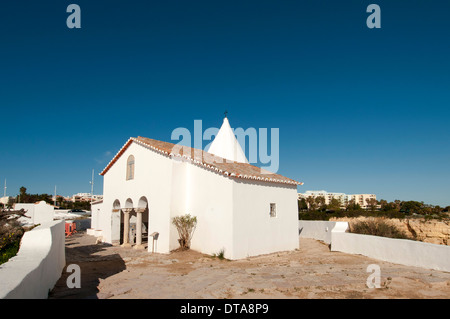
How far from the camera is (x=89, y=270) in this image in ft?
32.9

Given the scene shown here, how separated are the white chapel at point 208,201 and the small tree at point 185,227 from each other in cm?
20

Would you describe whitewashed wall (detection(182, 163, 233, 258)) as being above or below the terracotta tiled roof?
below

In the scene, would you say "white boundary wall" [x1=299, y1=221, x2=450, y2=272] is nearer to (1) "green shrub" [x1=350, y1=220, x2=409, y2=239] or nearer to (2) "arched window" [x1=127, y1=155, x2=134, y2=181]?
(1) "green shrub" [x1=350, y1=220, x2=409, y2=239]

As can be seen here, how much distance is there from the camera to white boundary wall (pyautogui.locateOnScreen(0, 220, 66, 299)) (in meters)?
3.87

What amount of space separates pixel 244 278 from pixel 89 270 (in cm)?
546

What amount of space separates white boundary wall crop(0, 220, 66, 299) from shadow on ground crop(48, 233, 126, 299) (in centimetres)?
35

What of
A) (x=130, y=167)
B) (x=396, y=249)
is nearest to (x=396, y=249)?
(x=396, y=249)

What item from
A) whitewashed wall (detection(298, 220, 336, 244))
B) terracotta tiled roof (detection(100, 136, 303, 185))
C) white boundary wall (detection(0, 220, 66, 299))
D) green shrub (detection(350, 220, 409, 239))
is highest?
terracotta tiled roof (detection(100, 136, 303, 185))

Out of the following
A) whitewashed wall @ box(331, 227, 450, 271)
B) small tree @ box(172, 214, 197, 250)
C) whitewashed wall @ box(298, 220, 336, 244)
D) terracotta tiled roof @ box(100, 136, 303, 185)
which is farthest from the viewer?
whitewashed wall @ box(298, 220, 336, 244)

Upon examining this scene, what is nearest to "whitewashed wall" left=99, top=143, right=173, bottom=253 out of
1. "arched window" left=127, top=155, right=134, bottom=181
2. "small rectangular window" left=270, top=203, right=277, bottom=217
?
"arched window" left=127, top=155, right=134, bottom=181

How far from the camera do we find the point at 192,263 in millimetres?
11195

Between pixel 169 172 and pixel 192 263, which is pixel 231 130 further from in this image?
pixel 192 263

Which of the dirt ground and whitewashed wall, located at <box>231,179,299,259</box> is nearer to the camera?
the dirt ground
